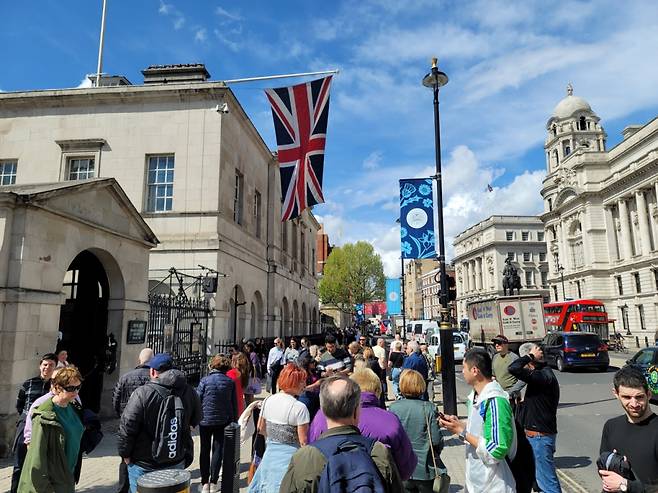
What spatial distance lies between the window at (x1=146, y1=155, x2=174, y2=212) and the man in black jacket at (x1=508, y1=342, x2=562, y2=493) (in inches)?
612

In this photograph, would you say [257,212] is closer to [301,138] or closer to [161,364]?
[301,138]

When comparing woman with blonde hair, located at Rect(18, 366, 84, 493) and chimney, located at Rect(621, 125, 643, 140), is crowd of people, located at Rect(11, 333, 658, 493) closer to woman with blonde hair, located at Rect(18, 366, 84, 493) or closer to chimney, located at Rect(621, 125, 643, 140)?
woman with blonde hair, located at Rect(18, 366, 84, 493)

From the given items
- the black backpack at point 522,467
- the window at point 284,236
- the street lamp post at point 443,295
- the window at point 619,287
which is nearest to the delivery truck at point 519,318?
the window at point 284,236

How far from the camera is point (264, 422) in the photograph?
13.5 feet

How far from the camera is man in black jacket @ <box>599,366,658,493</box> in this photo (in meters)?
2.84

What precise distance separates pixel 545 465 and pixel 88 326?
30.6 feet

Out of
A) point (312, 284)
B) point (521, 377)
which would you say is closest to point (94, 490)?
point (521, 377)

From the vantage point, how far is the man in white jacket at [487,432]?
3.31 meters

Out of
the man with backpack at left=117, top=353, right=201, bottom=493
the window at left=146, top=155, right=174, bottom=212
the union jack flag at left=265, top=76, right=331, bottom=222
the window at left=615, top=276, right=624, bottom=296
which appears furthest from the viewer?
the window at left=615, top=276, right=624, bottom=296

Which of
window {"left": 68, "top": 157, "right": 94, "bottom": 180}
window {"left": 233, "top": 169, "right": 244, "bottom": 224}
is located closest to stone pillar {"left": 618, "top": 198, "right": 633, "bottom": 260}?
window {"left": 233, "top": 169, "right": 244, "bottom": 224}

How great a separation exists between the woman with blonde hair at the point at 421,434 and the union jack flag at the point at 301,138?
9430 mm

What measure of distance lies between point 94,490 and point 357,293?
192 feet

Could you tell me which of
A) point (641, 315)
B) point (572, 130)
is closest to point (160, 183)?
point (641, 315)

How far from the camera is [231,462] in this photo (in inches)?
168
